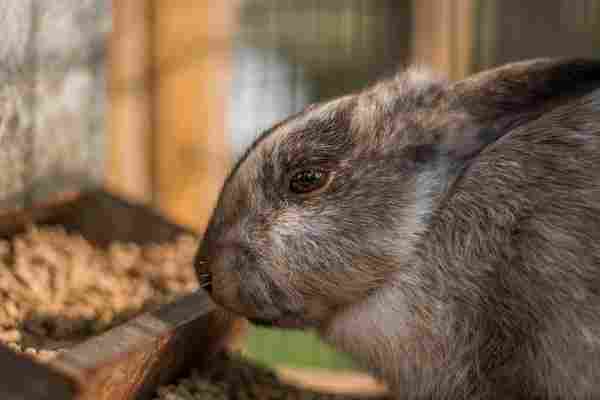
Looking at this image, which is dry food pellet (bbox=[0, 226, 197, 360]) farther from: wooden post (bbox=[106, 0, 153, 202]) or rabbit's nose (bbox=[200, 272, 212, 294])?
wooden post (bbox=[106, 0, 153, 202])

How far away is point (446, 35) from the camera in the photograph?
15.7ft

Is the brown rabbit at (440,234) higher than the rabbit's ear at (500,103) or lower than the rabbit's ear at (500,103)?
lower

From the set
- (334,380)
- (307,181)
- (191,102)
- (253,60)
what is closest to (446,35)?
(253,60)

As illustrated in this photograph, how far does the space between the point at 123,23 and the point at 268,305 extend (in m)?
2.94

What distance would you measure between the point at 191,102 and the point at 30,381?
3.37m

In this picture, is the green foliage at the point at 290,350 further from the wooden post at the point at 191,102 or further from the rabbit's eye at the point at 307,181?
the rabbit's eye at the point at 307,181

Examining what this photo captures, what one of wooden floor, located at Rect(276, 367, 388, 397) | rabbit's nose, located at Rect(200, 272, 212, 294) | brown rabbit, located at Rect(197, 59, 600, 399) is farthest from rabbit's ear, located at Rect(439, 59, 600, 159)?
wooden floor, located at Rect(276, 367, 388, 397)

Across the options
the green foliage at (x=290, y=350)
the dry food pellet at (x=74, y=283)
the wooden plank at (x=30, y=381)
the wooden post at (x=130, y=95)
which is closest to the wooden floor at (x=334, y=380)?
the green foliage at (x=290, y=350)

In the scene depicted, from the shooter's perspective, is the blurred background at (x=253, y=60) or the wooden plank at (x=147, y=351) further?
the blurred background at (x=253, y=60)

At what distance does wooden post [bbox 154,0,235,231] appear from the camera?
4.97 metres

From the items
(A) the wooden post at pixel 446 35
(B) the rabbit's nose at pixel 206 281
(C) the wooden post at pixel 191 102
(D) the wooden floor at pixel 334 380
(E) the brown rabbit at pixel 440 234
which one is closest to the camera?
(E) the brown rabbit at pixel 440 234

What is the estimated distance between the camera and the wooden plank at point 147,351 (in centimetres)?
192

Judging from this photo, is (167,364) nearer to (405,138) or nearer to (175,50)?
(405,138)

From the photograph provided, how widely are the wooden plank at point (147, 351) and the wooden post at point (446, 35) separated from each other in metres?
2.34
